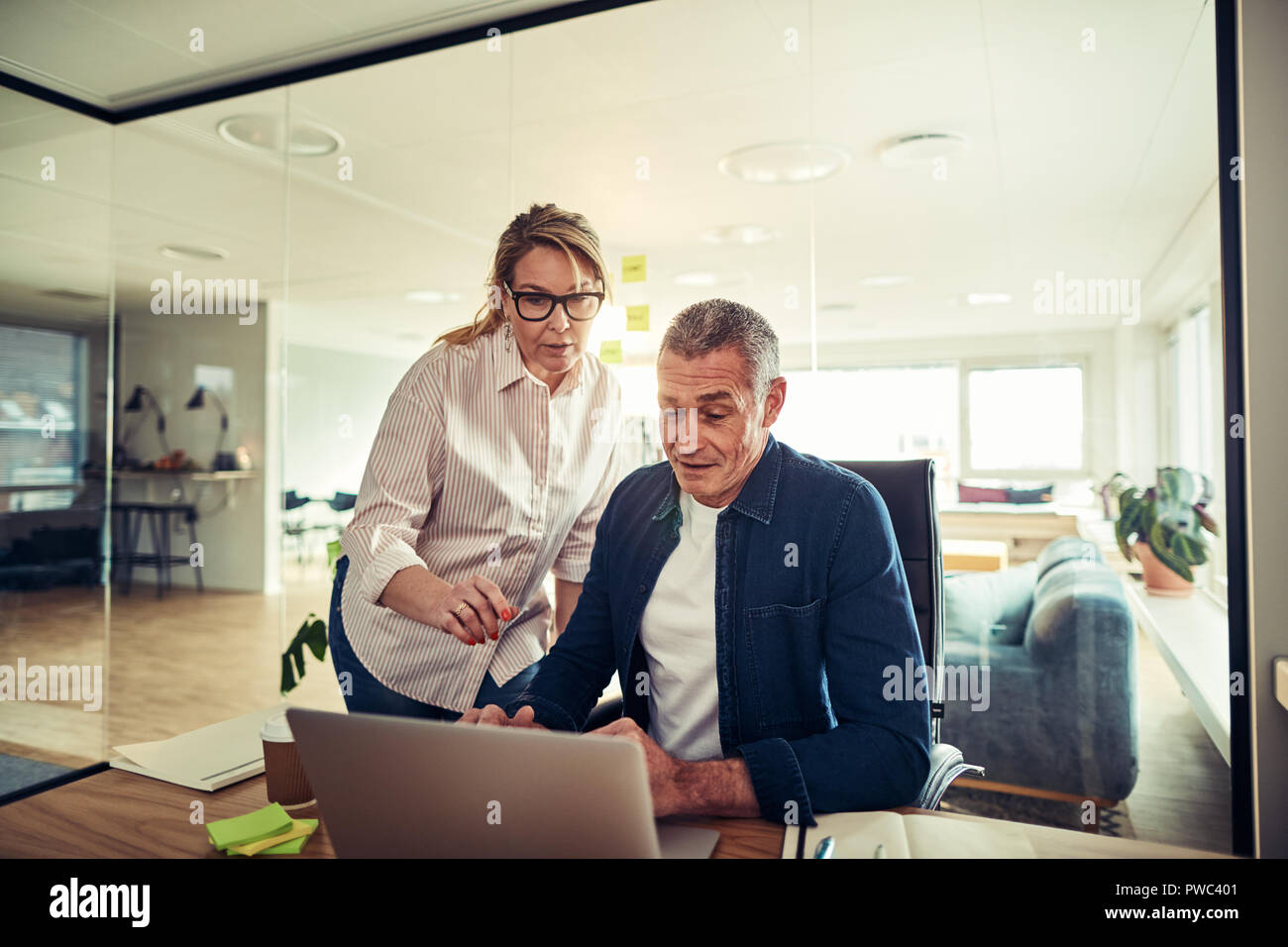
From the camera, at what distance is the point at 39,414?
10.8 ft

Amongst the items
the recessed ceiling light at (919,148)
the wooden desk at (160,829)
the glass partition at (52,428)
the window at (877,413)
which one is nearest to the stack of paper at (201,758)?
the wooden desk at (160,829)

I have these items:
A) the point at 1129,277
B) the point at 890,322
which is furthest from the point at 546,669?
the point at 1129,277

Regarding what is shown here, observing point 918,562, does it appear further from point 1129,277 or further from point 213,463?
point 213,463

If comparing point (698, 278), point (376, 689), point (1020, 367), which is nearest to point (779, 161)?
point (698, 278)

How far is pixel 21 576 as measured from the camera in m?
3.15

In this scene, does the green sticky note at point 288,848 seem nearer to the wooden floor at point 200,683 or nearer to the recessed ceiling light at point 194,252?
the wooden floor at point 200,683

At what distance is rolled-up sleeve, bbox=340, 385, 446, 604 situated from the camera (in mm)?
1478

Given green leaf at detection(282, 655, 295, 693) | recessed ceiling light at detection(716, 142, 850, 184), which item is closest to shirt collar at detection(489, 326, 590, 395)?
green leaf at detection(282, 655, 295, 693)

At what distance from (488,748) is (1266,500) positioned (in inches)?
73.4

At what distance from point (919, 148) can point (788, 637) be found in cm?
243

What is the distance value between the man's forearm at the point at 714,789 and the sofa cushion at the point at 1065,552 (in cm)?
206

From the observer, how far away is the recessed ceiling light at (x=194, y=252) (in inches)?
140

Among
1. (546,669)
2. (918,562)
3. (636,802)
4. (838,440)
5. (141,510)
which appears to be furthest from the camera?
(141,510)

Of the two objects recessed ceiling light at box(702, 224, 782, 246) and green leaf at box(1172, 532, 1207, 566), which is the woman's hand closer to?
green leaf at box(1172, 532, 1207, 566)
